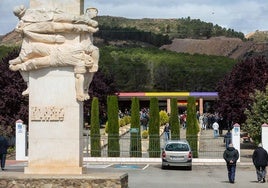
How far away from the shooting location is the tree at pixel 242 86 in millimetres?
45875

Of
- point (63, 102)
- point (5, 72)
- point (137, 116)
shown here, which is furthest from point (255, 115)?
point (63, 102)

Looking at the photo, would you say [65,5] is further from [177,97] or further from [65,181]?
[177,97]

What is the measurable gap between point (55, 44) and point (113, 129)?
2216 centimetres

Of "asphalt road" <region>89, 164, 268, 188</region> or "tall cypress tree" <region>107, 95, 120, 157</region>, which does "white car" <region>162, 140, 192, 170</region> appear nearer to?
"asphalt road" <region>89, 164, 268, 188</region>

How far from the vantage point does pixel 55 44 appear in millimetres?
15734

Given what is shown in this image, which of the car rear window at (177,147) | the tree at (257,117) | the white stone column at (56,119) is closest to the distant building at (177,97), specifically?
the tree at (257,117)

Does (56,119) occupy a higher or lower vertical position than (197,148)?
higher

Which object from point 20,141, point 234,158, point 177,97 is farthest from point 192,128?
point 177,97

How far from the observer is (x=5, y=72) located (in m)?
46.3

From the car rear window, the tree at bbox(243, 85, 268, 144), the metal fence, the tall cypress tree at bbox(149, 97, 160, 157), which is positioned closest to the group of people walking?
the car rear window

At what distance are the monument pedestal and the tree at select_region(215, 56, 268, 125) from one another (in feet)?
98.0

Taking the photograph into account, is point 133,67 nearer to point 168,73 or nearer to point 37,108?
point 168,73

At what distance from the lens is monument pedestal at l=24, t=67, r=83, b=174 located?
1548 centimetres

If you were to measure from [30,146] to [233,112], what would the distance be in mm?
32904
